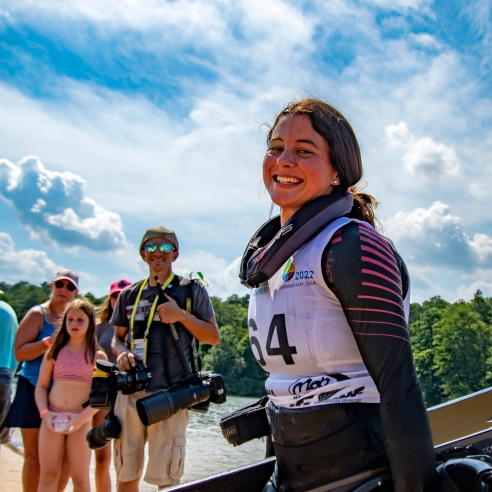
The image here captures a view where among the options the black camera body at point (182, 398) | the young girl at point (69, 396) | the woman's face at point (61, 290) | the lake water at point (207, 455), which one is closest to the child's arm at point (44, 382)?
the young girl at point (69, 396)

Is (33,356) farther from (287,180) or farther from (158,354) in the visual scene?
(287,180)

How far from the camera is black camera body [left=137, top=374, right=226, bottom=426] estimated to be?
3791mm

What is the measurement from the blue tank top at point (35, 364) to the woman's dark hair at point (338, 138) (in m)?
3.92

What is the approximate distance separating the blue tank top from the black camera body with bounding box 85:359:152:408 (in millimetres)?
1026

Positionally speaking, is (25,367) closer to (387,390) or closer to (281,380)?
(281,380)

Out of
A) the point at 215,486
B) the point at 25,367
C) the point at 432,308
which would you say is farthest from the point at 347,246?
the point at 432,308

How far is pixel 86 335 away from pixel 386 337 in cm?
412

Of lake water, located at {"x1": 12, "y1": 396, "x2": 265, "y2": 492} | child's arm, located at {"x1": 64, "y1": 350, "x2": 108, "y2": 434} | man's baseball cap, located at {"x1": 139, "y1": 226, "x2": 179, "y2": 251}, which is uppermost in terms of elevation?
man's baseball cap, located at {"x1": 139, "y1": 226, "x2": 179, "y2": 251}

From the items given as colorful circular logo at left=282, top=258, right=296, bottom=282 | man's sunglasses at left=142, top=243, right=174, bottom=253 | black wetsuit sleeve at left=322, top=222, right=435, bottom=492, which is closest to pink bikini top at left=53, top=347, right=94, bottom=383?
man's sunglasses at left=142, top=243, right=174, bottom=253

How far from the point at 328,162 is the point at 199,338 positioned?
9.23 ft

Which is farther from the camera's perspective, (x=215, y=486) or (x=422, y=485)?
(x=215, y=486)

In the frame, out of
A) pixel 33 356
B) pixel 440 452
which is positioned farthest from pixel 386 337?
pixel 33 356

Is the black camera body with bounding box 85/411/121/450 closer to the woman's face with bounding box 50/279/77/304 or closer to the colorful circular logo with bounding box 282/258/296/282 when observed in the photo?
the woman's face with bounding box 50/279/77/304

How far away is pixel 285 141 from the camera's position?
5.93 ft
